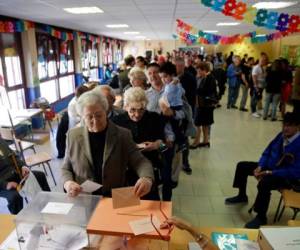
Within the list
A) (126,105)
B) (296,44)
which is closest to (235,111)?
(296,44)

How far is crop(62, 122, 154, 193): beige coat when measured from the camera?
1.74m

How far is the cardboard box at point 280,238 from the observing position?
1.09 m

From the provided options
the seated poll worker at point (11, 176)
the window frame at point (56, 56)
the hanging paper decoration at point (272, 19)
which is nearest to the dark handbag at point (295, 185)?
the seated poll worker at point (11, 176)

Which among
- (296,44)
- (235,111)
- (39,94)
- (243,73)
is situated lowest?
(235,111)

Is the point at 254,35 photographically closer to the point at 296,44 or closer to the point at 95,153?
the point at 296,44

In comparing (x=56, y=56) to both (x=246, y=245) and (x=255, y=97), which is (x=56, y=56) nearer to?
(x=255, y=97)

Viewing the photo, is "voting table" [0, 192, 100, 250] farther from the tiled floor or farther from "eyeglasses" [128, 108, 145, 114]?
the tiled floor

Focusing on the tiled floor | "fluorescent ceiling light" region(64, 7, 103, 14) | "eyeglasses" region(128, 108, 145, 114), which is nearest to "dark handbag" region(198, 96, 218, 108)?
the tiled floor

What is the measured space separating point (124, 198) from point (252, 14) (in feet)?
14.5

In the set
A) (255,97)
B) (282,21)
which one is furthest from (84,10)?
(255,97)

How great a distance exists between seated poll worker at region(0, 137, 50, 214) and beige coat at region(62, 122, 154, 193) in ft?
3.98

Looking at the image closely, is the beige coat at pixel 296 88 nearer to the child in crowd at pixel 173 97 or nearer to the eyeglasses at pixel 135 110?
the child in crowd at pixel 173 97

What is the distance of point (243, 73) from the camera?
823 cm

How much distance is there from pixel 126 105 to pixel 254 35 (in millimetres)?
11193
